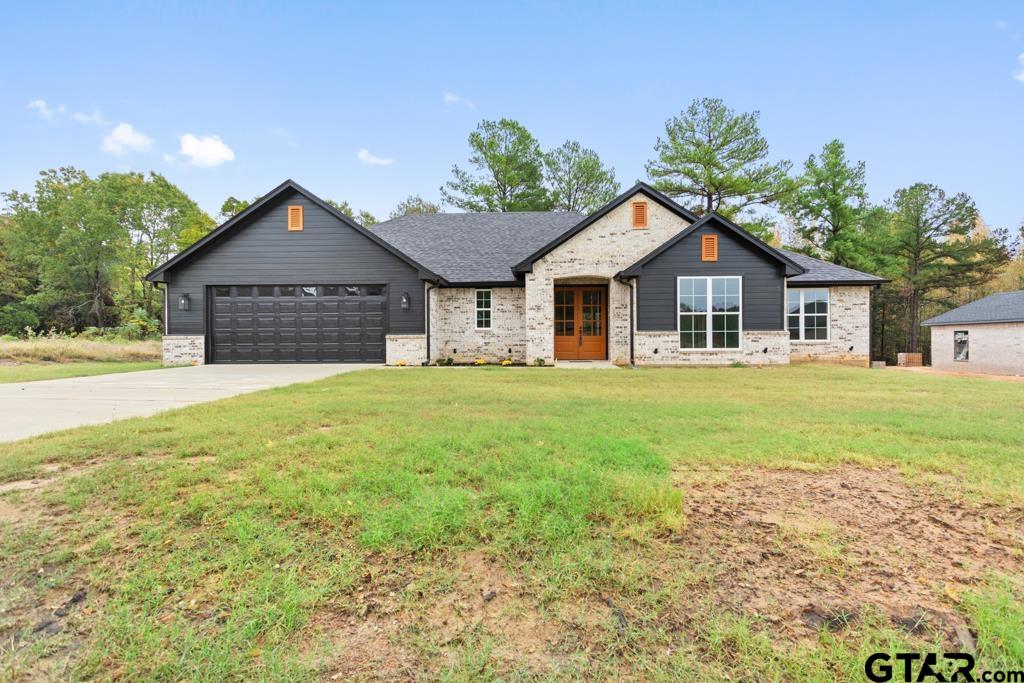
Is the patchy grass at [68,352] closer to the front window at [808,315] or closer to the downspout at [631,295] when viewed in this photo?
the downspout at [631,295]

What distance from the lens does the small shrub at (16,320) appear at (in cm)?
2788

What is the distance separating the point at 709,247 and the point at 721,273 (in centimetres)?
88

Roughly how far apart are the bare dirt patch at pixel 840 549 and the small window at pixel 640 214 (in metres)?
11.9

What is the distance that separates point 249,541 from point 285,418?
319cm

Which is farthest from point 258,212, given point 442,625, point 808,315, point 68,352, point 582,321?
point 808,315

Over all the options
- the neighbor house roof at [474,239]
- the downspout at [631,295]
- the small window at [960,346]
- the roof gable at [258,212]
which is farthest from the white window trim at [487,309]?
the small window at [960,346]

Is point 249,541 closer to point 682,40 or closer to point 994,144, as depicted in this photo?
point 682,40

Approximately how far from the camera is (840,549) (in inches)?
89.3

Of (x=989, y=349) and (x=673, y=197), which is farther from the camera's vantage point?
(x=673, y=197)

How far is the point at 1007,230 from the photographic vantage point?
2455 centimetres

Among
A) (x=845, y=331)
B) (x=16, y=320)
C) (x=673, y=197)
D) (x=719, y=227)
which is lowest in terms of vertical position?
(x=845, y=331)

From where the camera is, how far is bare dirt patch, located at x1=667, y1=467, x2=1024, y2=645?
5.99 feet

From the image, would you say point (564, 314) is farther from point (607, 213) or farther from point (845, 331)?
point (845, 331)

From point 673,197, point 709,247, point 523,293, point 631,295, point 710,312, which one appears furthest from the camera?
point 673,197
